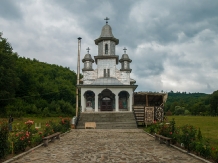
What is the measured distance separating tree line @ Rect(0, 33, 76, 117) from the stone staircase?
1608 cm

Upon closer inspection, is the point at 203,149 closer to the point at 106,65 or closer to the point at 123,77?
the point at 123,77

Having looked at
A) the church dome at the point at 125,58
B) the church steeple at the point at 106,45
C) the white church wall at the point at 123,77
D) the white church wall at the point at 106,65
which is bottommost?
the white church wall at the point at 123,77

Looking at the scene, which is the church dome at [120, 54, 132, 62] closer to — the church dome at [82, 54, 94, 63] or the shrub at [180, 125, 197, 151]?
the church dome at [82, 54, 94, 63]

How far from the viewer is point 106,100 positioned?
33.2m

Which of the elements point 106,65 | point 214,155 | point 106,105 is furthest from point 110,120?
point 214,155

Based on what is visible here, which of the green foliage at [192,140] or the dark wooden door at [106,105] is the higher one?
the dark wooden door at [106,105]

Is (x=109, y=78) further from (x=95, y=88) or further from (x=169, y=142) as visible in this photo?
(x=169, y=142)

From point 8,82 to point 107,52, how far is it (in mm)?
16917

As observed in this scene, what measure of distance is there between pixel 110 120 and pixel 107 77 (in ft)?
31.3

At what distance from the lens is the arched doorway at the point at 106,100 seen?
33094 mm

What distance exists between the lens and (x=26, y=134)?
10109 mm

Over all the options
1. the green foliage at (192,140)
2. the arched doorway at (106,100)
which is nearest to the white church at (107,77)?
the arched doorway at (106,100)

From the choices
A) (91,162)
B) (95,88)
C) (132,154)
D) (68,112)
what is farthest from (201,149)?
(68,112)

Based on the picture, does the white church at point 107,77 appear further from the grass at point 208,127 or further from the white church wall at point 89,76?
the grass at point 208,127
